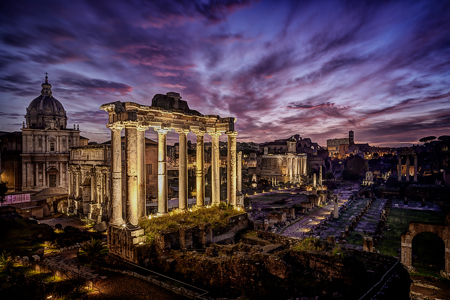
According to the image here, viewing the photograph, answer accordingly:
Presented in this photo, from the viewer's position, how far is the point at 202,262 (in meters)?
10.4

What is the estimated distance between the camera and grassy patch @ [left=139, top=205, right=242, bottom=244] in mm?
12884

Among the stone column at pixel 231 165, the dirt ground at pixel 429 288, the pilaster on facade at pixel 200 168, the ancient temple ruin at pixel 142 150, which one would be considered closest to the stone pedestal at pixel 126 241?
the ancient temple ruin at pixel 142 150

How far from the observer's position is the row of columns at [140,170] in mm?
12594

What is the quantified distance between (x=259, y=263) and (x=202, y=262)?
2.37m

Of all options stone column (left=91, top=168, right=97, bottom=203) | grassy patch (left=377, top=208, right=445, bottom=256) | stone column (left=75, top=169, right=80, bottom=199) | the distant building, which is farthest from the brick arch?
the distant building

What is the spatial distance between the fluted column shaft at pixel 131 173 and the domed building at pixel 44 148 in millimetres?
33162

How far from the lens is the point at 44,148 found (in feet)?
129

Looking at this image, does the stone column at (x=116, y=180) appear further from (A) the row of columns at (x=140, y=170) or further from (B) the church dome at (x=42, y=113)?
(B) the church dome at (x=42, y=113)

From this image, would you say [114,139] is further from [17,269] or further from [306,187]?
[306,187]

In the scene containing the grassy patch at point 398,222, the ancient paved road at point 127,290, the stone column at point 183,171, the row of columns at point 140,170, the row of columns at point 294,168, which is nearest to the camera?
the ancient paved road at point 127,290

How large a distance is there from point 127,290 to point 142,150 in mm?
7421

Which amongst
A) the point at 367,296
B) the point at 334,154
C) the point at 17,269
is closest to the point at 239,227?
the point at 367,296

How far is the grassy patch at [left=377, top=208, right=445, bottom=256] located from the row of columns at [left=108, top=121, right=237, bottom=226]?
480 inches

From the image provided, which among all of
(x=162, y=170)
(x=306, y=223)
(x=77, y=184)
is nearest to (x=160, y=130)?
(x=162, y=170)
